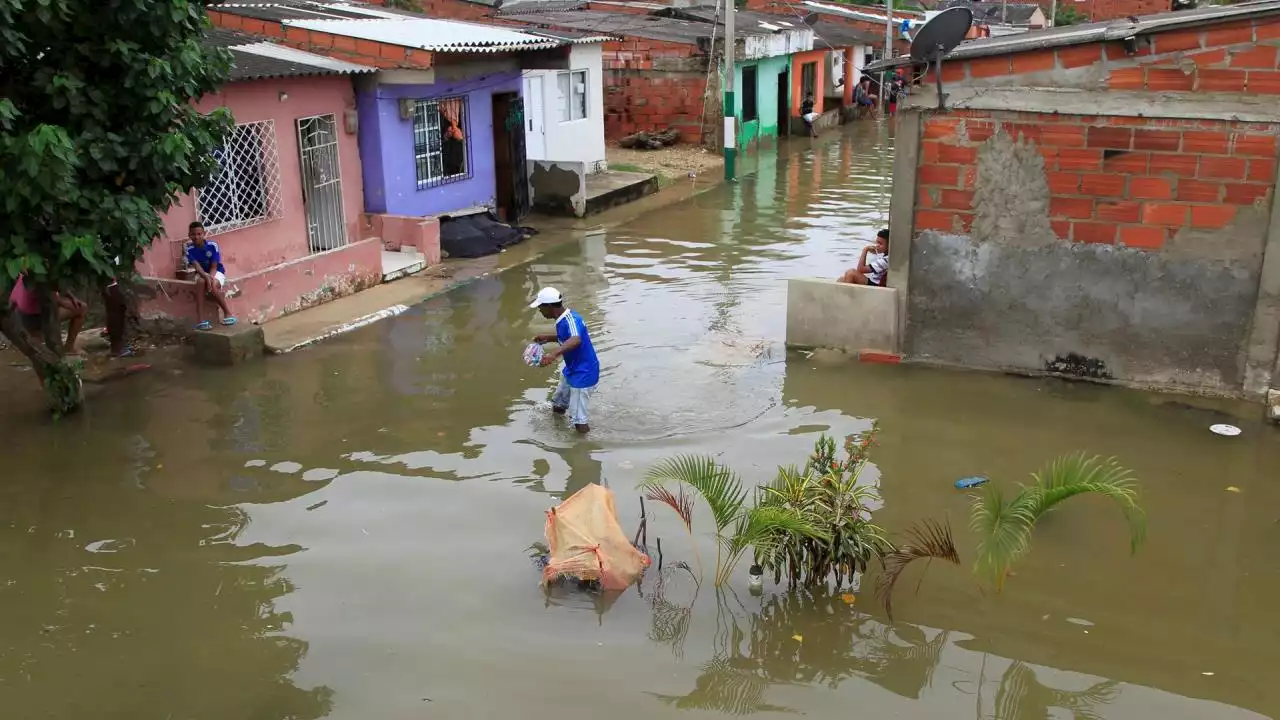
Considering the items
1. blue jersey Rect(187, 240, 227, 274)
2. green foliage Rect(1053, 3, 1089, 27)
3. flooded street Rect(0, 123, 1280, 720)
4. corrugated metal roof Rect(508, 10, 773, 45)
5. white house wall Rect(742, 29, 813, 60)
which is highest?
green foliage Rect(1053, 3, 1089, 27)

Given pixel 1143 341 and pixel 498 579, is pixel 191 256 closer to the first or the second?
pixel 498 579

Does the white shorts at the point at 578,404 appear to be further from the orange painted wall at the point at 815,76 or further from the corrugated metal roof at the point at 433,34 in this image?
the orange painted wall at the point at 815,76

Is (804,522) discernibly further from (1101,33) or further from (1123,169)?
(1101,33)

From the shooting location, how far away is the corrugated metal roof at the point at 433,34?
50.1 ft

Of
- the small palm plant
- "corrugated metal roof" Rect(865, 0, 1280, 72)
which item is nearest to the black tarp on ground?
"corrugated metal roof" Rect(865, 0, 1280, 72)

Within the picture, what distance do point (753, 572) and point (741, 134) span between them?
75.6 ft

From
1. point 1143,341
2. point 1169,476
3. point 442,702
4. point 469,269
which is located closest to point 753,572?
point 442,702

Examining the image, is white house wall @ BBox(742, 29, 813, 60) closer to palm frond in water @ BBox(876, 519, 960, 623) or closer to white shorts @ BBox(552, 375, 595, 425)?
white shorts @ BBox(552, 375, 595, 425)

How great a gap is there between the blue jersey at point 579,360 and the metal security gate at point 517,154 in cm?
989

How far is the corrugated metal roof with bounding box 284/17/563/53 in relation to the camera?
15266 mm

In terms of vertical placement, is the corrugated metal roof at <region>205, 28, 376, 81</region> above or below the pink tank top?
above

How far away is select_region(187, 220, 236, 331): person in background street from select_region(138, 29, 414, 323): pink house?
17cm

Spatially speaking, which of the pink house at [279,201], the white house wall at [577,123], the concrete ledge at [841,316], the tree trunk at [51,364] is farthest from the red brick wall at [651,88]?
the tree trunk at [51,364]

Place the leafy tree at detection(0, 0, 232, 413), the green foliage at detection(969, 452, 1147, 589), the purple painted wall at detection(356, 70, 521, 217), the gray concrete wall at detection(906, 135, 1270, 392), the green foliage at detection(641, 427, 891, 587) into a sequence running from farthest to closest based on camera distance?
1. the purple painted wall at detection(356, 70, 521, 217)
2. the gray concrete wall at detection(906, 135, 1270, 392)
3. the leafy tree at detection(0, 0, 232, 413)
4. the green foliage at detection(641, 427, 891, 587)
5. the green foliage at detection(969, 452, 1147, 589)
